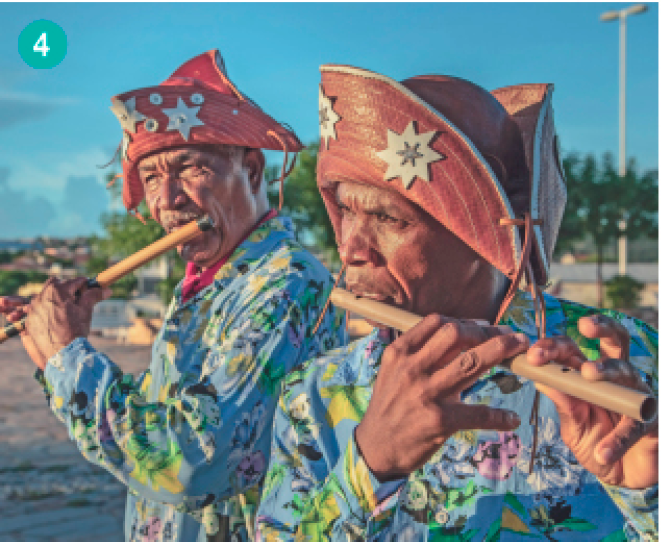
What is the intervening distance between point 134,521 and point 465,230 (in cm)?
160

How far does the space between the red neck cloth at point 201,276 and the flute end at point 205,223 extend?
0.13 metres

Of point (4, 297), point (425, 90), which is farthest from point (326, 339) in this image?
point (4, 297)

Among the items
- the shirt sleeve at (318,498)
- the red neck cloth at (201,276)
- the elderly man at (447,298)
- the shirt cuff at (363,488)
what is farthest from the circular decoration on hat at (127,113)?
the shirt cuff at (363,488)

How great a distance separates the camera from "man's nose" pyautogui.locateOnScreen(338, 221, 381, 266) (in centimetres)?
164

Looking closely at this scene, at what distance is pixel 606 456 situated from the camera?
1209 millimetres

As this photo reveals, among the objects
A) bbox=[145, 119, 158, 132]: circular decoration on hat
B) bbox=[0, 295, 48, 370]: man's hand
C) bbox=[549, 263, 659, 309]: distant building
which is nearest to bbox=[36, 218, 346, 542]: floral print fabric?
bbox=[0, 295, 48, 370]: man's hand

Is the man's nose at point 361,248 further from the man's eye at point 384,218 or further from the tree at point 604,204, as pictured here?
the tree at point 604,204

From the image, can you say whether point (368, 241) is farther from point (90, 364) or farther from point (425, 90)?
point (90, 364)

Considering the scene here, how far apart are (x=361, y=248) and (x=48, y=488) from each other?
20.1 feet

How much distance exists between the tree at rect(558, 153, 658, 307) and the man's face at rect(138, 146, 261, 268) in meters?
22.4

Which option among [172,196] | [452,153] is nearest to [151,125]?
[172,196]

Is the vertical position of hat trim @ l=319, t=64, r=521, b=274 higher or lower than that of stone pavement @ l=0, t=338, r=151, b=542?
higher

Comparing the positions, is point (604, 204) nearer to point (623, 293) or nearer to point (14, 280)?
point (623, 293)

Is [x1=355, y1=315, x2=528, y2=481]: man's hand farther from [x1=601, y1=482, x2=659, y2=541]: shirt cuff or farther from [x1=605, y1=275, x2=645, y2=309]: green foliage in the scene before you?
[x1=605, y1=275, x2=645, y2=309]: green foliage
